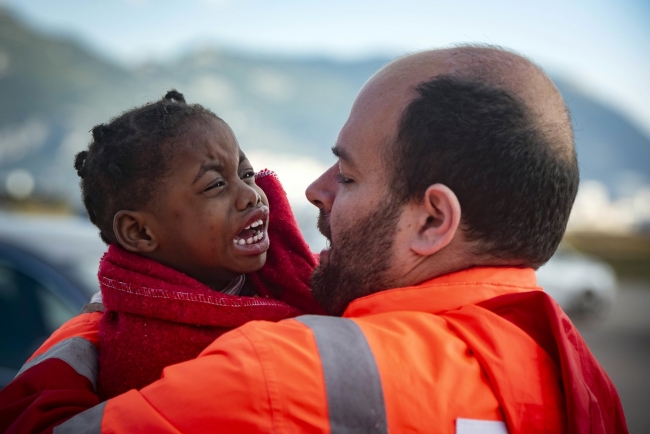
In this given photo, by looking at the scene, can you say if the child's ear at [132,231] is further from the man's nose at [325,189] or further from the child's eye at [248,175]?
the man's nose at [325,189]

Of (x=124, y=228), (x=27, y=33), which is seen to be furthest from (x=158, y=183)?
(x=27, y=33)

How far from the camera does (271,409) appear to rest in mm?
1274

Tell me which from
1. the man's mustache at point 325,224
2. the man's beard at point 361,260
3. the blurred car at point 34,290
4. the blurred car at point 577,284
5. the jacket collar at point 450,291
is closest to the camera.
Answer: the jacket collar at point 450,291

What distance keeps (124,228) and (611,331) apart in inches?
429

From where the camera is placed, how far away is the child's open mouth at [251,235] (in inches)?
81.7

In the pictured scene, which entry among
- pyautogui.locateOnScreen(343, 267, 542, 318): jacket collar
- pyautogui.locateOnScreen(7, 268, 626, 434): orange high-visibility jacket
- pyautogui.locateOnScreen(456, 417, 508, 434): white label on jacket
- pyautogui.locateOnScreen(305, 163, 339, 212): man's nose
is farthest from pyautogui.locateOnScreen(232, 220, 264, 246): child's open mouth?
pyautogui.locateOnScreen(456, 417, 508, 434): white label on jacket

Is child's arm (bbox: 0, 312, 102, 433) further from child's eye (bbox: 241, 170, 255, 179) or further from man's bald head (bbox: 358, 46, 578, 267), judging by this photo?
man's bald head (bbox: 358, 46, 578, 267)

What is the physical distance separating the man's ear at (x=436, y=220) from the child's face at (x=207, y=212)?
2.01ft

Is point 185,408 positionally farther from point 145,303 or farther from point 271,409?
point 145,303

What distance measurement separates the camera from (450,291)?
5.32 ft

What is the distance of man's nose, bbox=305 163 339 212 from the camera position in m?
2.01

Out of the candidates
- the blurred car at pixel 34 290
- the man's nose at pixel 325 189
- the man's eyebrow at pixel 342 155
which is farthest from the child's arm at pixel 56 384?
the blurred car at pixel 34 290

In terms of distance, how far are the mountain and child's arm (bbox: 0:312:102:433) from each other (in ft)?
151

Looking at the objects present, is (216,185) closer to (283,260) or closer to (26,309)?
(283,260)
